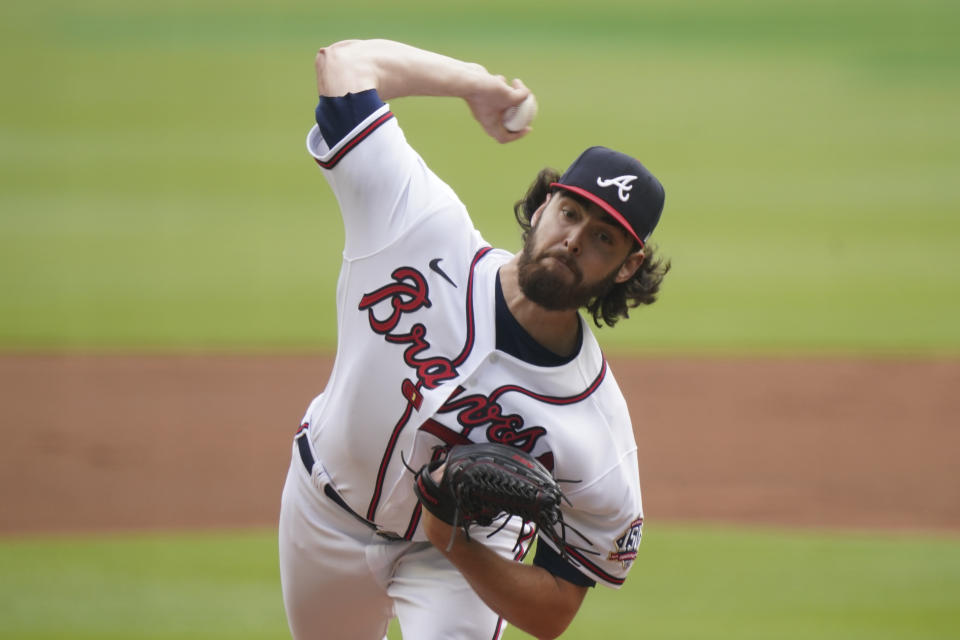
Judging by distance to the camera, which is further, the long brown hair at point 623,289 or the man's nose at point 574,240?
the long brown hair at point 623,289

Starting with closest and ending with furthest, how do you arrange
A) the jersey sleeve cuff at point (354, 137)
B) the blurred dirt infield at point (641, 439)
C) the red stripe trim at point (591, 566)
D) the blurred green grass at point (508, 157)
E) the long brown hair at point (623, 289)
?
the jersey sleeve cuff at point (354, 137)
the red stripe trim at point (591, 566)
the long brown hair at point (623, 289)
the blurred dirt infield at point (641, 439)
the blurred green grass at point (508, 157)

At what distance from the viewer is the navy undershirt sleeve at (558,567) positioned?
2898mm

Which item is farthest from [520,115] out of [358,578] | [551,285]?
[358,578]

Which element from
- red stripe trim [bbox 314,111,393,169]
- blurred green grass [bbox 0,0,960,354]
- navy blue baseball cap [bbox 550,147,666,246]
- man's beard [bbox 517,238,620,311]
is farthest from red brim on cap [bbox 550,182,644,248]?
blurred green grass [bbox 0,0,960,354]

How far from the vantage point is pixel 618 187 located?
2662 millimetres

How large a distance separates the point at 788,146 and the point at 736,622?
7004mm

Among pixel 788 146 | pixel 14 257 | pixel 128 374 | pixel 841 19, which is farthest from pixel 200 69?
pixel 841 19

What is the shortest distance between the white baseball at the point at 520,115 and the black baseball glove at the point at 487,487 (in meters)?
0.96

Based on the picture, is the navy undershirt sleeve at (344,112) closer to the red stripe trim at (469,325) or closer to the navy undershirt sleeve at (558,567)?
the red stripe trim at (469,325)

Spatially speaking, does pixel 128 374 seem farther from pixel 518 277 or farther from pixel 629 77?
pixel 629 77

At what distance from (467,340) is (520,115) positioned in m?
0.71

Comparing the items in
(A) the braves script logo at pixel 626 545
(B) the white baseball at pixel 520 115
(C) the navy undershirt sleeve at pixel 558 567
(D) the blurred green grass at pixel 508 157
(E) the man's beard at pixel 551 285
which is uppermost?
(D) the blurred green grass at pixel 508 157

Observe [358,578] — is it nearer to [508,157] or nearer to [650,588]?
[650,588]

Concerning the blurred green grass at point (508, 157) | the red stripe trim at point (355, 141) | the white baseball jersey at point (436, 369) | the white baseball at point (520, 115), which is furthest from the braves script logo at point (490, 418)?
the blurred green grass at point (508, 157)
